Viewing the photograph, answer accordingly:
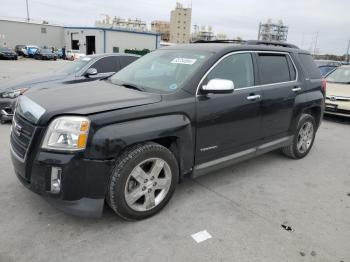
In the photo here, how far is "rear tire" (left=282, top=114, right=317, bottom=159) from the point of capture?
4.94 m

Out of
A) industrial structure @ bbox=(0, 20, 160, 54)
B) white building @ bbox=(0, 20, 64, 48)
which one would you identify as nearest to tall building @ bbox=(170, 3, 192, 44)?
white building @ bbox=(0, 20, 64, 48)

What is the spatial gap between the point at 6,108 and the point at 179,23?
110 metres

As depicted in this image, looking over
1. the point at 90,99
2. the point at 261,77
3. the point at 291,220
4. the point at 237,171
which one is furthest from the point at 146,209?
the point at 261,77

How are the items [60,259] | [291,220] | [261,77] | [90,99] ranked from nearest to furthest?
[60,259], [90,99], [291,220], [261,77]

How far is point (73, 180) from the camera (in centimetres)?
264

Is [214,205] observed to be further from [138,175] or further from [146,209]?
[138,175]

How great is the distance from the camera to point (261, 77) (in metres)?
4.09

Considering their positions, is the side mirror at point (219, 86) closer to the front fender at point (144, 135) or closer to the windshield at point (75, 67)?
the front fender at point (144, 135)

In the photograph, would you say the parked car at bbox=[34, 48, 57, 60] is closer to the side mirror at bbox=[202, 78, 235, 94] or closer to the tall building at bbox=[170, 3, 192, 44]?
the side mirror at bbox=[202, 78, 235, 94]

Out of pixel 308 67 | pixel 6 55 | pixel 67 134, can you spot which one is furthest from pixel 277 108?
pixel 6 55

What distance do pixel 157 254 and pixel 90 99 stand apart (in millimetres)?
1560

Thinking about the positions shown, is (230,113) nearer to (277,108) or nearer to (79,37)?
(277,108)

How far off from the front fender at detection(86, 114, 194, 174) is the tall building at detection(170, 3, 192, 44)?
4269 inches

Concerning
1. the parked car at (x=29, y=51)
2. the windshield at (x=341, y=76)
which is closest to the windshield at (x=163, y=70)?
the windshield at (x=341, y=76)
